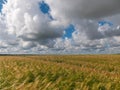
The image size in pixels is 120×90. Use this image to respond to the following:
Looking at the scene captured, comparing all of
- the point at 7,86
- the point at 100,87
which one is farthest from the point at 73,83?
the point at 7,86

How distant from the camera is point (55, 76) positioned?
15.8 m

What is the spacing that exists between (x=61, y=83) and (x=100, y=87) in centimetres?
217

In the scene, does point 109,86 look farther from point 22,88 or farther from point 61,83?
point 22,88

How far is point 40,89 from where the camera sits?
11648mm

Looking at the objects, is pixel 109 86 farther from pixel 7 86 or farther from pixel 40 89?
pixel 7 86

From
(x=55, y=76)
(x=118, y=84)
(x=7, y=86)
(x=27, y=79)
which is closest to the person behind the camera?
(x=118, y=84)

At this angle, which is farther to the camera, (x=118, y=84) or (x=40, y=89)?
(x=118, y=84)

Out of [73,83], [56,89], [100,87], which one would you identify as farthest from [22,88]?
[100,87]

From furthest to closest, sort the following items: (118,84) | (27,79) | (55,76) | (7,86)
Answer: (55,76)
(27,79)
(7,86)
(118,84)

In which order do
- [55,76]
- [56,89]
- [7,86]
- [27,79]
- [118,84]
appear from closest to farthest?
[56,89], [118,84], [7,86], [27,79], [55,76]

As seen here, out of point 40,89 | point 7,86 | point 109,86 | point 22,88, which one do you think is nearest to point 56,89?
point 40,89

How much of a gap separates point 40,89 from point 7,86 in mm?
3009

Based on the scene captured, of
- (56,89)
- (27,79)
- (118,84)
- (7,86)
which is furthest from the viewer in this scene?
(27,79)

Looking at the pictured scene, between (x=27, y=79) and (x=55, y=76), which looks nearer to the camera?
(x=27, y=79)
